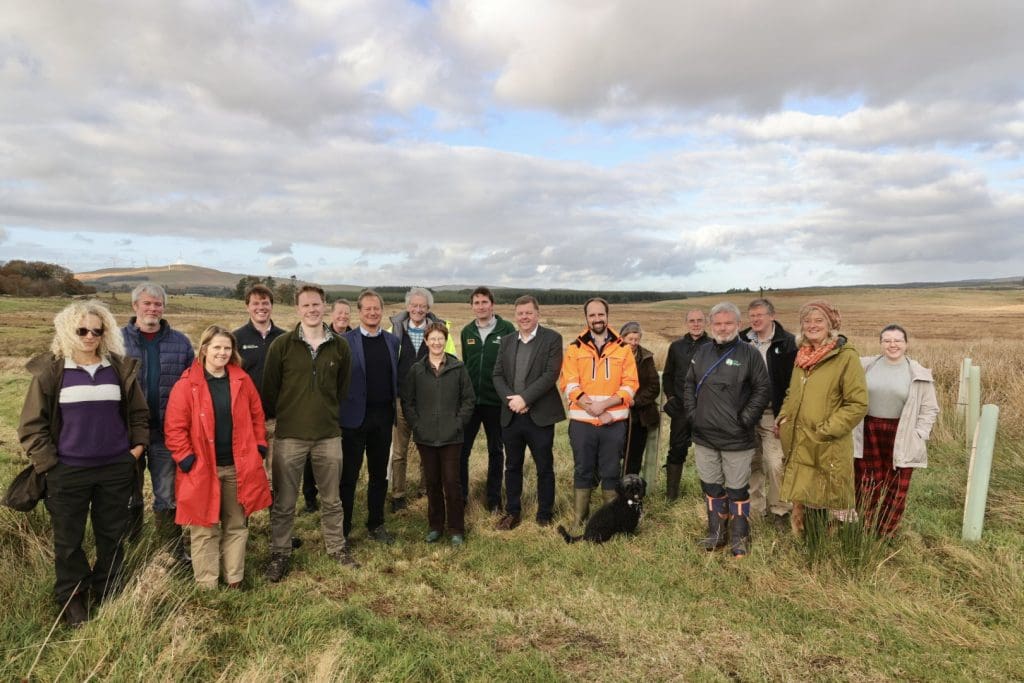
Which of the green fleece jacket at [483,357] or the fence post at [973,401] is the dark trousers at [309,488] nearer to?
the green fleece jacket at [483,357]

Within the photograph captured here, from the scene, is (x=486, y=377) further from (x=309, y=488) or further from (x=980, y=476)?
(x=980, y=476)

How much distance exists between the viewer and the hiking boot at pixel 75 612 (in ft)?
11.5

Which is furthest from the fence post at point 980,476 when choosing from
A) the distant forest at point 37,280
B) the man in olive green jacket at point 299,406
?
the distant forest at point 37,280

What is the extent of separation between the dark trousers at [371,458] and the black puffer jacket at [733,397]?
2999mm

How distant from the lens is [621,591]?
14.2 feet

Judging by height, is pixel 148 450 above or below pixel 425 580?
above

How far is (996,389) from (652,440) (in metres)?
7.95

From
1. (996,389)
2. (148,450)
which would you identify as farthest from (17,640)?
(996,389)

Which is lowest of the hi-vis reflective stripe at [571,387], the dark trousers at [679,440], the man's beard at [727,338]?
the dark trousers at [679,440]

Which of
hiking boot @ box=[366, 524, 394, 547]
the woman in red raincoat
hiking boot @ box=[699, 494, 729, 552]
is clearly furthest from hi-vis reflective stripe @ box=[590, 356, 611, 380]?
the woman in red raincoat

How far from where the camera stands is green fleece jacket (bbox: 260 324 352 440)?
179 inches

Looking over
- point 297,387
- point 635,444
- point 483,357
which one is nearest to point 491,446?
point 483,357

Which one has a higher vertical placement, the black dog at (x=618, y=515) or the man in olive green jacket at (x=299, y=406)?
the man in olive green jacket at (x=299, y=406)

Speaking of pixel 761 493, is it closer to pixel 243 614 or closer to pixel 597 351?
pixel 597 351
